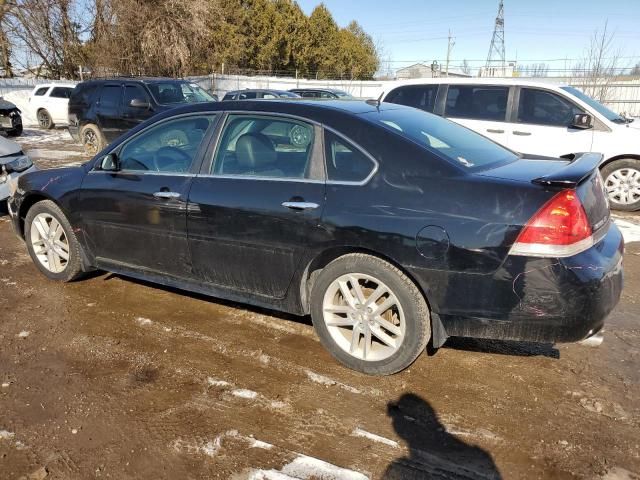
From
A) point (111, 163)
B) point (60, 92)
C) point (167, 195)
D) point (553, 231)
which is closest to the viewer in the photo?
point (553, 231)

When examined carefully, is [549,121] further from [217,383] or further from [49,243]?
[49,243]

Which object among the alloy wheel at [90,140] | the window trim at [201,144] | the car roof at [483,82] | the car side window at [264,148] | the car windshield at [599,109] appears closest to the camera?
the car side window at [264,148]

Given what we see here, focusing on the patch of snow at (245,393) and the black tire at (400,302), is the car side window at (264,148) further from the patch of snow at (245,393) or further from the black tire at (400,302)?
the patch of snow at (245,393)

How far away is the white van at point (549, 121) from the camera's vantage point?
7285 millimetres

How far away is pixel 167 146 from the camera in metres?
3.95

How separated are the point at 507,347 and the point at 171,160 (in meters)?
2.72

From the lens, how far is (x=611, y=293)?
278 cm

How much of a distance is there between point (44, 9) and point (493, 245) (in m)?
31.3

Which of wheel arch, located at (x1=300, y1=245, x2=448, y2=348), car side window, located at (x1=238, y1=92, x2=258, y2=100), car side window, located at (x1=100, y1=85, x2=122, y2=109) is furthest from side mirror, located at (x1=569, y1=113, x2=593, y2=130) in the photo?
car side window, located at (x1=238, y1=92, x2=258, y2=100)

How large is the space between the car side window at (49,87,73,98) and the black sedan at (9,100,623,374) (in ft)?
57.2

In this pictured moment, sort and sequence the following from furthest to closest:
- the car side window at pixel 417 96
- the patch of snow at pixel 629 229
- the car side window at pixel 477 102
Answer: the car side window at pixel 417 96, the car side window at pixel 477 102, the patch of snow at pixel 629 229

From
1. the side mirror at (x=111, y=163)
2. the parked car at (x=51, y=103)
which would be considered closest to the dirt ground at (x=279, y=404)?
the side mirror at (x=111, y=163)

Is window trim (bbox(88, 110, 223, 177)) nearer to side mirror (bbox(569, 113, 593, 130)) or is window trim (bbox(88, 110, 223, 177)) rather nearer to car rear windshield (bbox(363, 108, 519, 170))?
car rear windshield (bbox(363, 108, 519, 170))

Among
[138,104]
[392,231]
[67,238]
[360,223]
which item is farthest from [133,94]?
[392,231]
